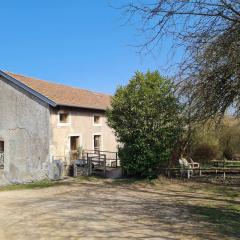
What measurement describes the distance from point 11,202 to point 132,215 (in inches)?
229

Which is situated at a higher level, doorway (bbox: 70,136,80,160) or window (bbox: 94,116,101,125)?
window (bbox: 94,116,101,125)

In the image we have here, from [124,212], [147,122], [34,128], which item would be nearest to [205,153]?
[147,122]

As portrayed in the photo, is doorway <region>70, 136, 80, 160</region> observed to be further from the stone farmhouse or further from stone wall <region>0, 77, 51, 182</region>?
stone wall <region>0, 77, 51, 182</region>

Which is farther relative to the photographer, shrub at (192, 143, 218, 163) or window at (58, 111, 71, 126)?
shrub at (192, 143, 218, 163)

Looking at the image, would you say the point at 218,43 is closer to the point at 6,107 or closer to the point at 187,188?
the point at 187,188

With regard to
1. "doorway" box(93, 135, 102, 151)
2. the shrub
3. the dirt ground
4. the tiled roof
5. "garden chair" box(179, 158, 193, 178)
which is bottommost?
the dirt ground

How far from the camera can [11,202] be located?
1557 centimetres

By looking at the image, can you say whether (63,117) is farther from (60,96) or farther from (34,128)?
(34,128)

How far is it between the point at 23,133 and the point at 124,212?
43.8 ft

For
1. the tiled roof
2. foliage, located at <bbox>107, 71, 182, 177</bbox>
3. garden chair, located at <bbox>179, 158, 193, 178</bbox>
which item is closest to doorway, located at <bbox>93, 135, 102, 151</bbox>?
the tiled roof

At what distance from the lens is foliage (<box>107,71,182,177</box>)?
64.2ft

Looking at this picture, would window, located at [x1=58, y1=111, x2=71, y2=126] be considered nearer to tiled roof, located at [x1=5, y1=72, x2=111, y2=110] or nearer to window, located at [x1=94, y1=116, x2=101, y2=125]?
tiled roof, located at [x1=5, y1=72, x2=111, y2=110]

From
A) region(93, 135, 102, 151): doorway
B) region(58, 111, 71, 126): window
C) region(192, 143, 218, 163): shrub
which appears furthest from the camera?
region(93, 135, 102, 151): doorway

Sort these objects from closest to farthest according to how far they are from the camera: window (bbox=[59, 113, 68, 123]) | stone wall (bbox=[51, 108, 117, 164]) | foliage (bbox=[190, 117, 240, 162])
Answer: stone wall (bbox=[51, 108, 117, 164]), window (bbox=[59, 113, 68, 123]), foliage (bbox=[190, 117, 240, 162])
